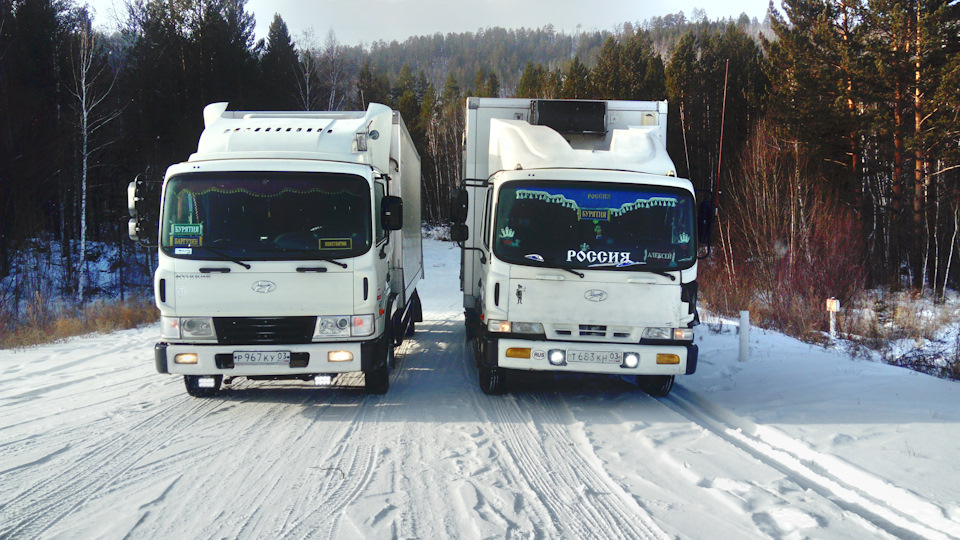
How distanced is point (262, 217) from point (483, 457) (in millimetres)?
3381

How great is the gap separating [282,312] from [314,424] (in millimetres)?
1181

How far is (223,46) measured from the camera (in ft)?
93.7

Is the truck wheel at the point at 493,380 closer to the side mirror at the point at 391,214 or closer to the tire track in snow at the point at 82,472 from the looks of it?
the side mirror at the point at 391,214

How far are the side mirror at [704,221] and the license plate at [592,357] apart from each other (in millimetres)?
1642

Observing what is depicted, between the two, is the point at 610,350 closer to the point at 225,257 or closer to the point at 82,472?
the point at 225,257

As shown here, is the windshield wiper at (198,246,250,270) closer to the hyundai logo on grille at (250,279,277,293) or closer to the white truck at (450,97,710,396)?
the hyundai logo on grille at (250,279,277,293)

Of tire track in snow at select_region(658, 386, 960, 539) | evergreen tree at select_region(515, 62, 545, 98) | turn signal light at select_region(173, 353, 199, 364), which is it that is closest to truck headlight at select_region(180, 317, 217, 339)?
turn signal light at select_region(173, 353, 199, 364)

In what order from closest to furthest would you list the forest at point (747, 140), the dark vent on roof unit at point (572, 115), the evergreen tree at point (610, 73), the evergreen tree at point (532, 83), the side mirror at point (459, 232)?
the side mirror at point (459, 232) < the dark vent on roof unit at point (572, 115) < the forest at point (747, 140) < the evergreen tree at point (610, 73) < the evergreen tree at point (532, 83)

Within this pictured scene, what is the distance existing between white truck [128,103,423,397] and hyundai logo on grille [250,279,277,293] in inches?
0.4

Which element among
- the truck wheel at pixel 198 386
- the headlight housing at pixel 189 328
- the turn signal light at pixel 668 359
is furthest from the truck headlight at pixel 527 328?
the truck wheel at pixel 198 386

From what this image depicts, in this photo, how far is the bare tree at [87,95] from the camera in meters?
22.0

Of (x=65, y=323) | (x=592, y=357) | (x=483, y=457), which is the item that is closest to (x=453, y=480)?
(x=483, y=457)

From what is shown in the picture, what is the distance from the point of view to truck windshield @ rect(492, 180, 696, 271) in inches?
267

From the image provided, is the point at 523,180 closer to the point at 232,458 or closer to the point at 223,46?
the point at 232,458
